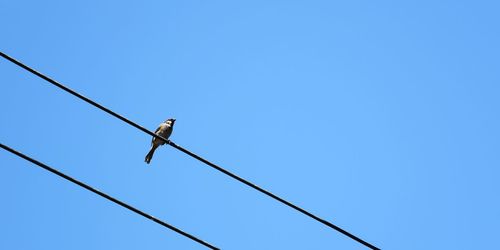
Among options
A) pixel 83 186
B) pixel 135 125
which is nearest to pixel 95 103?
pixel 135 125

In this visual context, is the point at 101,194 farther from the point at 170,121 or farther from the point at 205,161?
the point at 170,121

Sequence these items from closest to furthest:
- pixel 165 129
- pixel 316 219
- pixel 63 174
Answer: pixel 63 174, pixel 316 219, pixel 165 129

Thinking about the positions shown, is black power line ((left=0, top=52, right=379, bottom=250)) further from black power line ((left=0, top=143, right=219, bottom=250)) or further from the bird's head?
the bird's head

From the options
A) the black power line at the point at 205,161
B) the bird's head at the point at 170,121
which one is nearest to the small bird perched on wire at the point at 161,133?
the bird's head at the point at 170,121

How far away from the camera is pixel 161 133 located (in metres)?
15.2

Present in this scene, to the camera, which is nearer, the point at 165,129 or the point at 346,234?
the point at 346,234

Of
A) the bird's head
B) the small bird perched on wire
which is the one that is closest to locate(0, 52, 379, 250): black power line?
the small bird perched on wire

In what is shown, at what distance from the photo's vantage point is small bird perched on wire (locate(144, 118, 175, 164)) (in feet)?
48.4

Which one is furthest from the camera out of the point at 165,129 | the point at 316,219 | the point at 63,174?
the point at 165,129

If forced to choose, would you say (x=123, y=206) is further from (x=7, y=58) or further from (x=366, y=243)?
(x=366, y=243)

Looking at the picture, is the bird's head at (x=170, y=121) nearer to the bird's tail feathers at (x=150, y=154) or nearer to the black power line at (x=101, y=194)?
the bird's tail feathers at (x=150, y=154)

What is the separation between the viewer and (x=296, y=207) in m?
5.59

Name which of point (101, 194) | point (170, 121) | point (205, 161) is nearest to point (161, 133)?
point (170, 121)

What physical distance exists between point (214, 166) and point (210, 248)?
77cm
